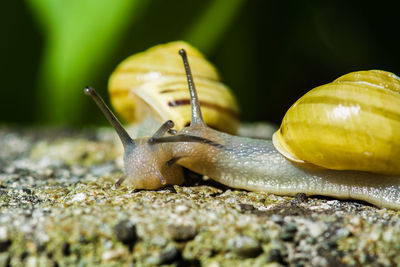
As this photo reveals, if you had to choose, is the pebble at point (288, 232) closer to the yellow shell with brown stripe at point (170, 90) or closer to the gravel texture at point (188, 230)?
the gravel texture at point (188, 230)

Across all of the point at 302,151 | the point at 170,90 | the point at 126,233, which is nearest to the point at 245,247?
the point at 126,233

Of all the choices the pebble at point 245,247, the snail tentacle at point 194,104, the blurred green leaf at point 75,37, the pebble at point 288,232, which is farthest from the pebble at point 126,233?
the blurred green leaf at point 75,37

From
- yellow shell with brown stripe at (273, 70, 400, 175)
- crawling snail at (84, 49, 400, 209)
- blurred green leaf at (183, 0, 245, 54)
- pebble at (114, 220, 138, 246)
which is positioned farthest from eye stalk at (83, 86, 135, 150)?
blurred green leaf at (183, 0, 245, 54)

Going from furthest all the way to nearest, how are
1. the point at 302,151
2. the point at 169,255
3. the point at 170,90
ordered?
the point at 170,90
the point at 302,151
the point at 169,255

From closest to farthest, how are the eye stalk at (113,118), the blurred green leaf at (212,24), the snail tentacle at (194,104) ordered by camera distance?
the eye stalk at (113,118) < the snail tentacle at (194,104) < the blurred green leaf at (212,24)

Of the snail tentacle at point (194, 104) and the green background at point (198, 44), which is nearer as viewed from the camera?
the snail tentacle at point (194, 104)

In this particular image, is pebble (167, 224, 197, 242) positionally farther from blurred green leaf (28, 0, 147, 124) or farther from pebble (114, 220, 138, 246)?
blurred green leaf (28, 0, 147, 124)

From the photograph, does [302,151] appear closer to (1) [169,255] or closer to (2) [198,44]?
(1) [169,255]
